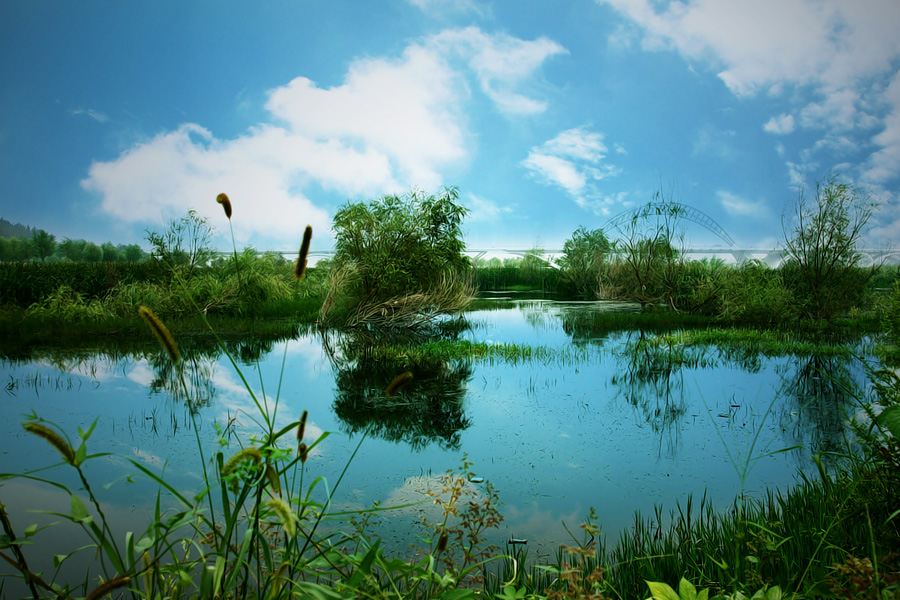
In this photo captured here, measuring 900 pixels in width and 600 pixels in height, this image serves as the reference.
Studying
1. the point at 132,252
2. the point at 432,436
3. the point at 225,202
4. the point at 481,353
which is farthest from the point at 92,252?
the point at 225,202

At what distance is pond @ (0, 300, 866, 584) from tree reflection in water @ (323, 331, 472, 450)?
3 centimetres

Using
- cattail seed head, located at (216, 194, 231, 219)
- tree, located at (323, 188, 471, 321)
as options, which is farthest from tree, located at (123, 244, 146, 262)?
cattail seed head, located at (216, 194, 231, 219)

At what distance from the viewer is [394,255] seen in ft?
34.7

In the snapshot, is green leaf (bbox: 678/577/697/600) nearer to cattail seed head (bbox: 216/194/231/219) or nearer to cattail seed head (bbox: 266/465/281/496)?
cattail seed head (bbox: 266/465/281/496)

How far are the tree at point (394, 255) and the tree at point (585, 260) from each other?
10.4 m

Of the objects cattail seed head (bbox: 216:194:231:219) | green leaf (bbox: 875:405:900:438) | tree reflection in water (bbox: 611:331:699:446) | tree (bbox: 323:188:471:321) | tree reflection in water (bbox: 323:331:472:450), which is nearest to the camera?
cattail seed head (bbox: 216:194:231:219)

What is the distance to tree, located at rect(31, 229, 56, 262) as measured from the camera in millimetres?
12438

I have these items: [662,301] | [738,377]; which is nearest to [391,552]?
[738,377]

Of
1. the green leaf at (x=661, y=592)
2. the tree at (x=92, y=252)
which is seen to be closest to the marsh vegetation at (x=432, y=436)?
the green leaf at (x=661, y=592)

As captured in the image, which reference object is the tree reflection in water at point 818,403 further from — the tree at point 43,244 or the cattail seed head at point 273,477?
the tree at point 43,244

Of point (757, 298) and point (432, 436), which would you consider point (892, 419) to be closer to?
point (432, 436)

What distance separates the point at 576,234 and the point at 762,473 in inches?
816

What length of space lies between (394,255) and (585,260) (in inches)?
524

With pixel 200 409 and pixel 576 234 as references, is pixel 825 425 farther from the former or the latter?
pixel 576 234
